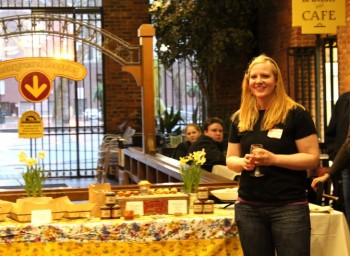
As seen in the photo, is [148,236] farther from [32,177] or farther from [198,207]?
[32,177]

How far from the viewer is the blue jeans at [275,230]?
3.53m

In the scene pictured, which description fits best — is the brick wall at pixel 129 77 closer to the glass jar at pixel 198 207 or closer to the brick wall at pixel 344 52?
the brick wall at pixel 344 52

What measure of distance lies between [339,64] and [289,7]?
1944 millimetres

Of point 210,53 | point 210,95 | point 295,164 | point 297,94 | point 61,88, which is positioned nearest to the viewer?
point 295,164

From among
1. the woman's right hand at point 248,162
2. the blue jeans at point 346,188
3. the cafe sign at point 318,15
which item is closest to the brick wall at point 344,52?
the cafe sign at point 318,15

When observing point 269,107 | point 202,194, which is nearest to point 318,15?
point 202,194

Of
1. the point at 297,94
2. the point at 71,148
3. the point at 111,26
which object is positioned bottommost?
the point at 71,148

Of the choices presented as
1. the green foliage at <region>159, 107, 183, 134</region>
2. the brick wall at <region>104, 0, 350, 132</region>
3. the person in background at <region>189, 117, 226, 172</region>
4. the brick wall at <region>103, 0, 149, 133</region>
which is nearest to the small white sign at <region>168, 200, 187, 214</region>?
the person in background at <region>189, 117, 226, 172</region>

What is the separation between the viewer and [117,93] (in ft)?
46.1

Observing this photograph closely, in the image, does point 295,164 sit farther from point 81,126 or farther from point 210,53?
point 81,126

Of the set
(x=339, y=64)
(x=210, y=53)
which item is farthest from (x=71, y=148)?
(x=339, y=64)

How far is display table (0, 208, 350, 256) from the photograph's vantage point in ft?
12.9

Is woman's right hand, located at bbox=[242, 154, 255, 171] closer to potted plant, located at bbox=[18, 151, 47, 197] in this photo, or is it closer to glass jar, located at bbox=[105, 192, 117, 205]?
glass jar, located at bbox=[105, 192, 117, 205]

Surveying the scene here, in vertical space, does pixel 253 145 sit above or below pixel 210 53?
below
